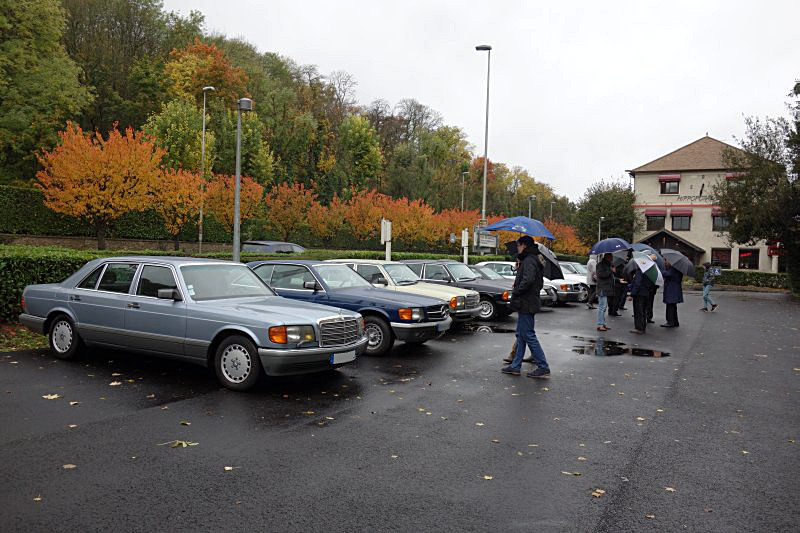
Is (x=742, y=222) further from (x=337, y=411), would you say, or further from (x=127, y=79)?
(x=127, y=79)

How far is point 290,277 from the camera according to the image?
11.0m

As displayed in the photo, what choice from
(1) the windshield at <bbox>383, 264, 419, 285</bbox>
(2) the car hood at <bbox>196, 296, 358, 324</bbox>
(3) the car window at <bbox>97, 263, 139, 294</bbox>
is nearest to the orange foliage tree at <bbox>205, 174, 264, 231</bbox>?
(1) the windshield at <bbox>383, 264, 419, 285</bbox>

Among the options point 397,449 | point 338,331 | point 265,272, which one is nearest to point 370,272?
point 265,272

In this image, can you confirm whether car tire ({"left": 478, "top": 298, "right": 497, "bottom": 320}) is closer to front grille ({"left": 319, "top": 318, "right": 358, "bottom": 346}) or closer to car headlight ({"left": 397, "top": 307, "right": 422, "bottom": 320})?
car headlight ({"left": 397, "top": 307, "right": 422, "bottom": 320})

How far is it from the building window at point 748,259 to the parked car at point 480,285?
48446 millimetres

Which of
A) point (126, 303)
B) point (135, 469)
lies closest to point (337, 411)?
point (135, 469)

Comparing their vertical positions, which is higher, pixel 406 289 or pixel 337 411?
pixel 406 289

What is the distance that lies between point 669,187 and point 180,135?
1815 inches

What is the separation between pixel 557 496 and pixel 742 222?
115 feet

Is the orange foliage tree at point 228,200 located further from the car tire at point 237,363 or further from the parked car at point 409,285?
the car tire at point 237,363

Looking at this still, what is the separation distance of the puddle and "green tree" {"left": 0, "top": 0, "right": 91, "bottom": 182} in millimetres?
29321

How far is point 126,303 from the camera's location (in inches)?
318

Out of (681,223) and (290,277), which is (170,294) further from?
(681,223)

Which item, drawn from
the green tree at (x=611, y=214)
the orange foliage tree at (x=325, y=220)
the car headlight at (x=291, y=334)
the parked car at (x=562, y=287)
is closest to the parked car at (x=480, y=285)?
the parked car at (x=562, y=287)
